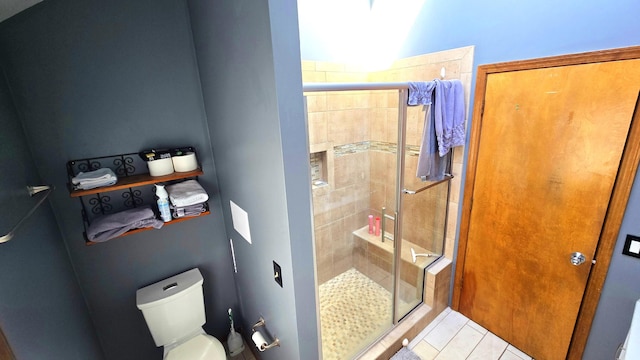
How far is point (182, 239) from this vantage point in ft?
5.80

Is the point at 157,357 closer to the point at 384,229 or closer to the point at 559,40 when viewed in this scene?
the point at 384,229

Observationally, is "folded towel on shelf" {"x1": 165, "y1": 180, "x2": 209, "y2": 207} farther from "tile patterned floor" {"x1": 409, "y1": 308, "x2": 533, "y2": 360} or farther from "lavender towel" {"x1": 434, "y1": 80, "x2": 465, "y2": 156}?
"tile patterned floor" {"x1": 409, "y1": 308, "x2": 533, "y2": 360}

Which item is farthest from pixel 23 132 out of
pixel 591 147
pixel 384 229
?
pixel 591 147

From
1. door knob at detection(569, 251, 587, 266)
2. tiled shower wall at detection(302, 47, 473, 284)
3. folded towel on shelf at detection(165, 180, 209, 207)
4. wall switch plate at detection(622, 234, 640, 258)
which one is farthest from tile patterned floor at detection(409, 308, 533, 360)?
folded towel on shelf at detection(165, 180, 209, 207)

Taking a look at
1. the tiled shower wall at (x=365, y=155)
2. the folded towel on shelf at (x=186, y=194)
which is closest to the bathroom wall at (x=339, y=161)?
the tiled shower wall at (x=365, y=155)

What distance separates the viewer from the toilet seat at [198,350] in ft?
5.32

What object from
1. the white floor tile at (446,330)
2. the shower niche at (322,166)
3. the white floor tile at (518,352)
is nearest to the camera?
the white floor tile at (518,352)

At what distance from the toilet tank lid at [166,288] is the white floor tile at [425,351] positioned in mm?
1729

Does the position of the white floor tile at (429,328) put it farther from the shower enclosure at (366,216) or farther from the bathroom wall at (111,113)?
the bathroom wall at (111,113)

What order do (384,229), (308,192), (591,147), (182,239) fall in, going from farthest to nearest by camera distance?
(384,229)
(182,239)
(591,147)
(308,192)

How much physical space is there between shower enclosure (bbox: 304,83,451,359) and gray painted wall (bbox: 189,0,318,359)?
808mm

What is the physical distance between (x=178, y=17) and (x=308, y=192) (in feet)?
4.40

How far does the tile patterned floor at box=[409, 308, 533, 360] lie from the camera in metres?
1.95

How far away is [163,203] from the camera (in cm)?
146
